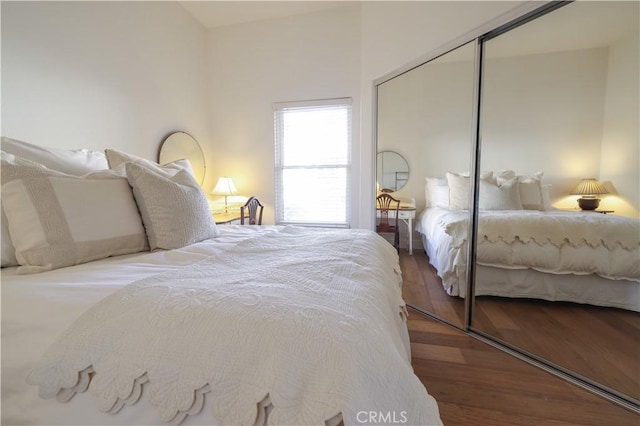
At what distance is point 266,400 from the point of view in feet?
1.83

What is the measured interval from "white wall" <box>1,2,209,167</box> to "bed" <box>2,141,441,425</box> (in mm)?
1368

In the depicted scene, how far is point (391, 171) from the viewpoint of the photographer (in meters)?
2.83

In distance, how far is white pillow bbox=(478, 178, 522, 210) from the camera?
198 cm

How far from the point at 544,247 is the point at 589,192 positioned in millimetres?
519

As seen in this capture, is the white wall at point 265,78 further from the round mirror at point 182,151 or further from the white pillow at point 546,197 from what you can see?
the white pillow at point 546,197

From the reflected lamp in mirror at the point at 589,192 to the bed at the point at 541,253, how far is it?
6 centimetres

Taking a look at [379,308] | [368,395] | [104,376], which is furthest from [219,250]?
[368,395]

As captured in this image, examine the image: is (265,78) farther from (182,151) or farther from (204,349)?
(204,349)

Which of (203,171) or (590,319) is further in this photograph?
(203,171)

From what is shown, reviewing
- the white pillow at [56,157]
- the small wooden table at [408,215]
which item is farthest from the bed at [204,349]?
the small wooden table at [408,215]

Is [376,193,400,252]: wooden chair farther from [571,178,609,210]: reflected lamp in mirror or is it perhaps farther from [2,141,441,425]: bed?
[2,141,441,425]: bed

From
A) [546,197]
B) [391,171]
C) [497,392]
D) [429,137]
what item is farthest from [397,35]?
[497,392]

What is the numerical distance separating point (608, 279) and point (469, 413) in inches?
51.5

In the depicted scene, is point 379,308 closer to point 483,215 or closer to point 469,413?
point 469,413
